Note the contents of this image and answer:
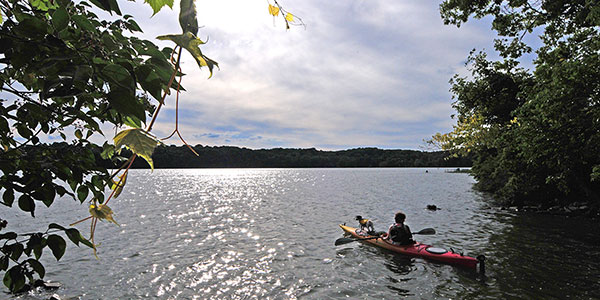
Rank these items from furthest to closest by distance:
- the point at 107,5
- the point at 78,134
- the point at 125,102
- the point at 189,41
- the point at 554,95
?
the point at 554,95
the point at 78,134
the point at 107,5
the point at 125,102
the point at 189,41

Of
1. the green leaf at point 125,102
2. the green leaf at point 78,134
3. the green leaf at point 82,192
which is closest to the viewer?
the green leaf at point 125,102

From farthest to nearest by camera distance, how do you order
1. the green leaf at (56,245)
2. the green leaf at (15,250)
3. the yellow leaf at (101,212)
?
1. the green leaf at (15,250)
2. the green leaf at (56,245)
3. the yellow leaf at (101,212)

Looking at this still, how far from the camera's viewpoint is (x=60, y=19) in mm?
876

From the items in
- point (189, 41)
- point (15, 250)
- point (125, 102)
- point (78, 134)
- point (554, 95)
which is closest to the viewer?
point (189, 41)

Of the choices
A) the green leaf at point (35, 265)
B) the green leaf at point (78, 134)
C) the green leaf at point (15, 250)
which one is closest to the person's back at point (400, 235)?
the green leaf at point (78, 134)

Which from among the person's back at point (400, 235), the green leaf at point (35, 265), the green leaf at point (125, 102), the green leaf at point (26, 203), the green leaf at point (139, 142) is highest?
the green leaf at point (125, 102)

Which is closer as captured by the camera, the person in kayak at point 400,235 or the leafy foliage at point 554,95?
the leafy foliage at point 554,95

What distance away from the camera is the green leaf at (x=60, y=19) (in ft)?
2.82

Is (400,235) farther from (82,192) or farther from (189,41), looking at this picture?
(189,41)

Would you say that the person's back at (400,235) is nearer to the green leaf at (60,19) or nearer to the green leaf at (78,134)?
the green leaf at (78,134)

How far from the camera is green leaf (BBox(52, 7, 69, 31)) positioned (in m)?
0.86

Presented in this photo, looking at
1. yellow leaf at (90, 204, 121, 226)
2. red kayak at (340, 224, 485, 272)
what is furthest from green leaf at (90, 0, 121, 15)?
red kayak at (340, 224, 485, 272)

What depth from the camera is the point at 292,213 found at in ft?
110

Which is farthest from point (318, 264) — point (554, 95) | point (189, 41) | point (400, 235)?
point (189, 41)
